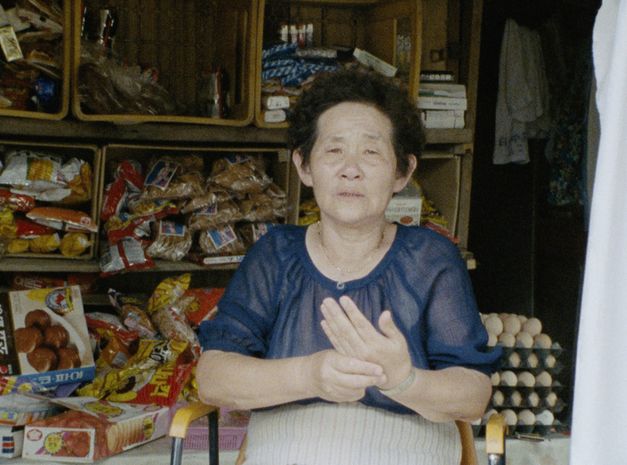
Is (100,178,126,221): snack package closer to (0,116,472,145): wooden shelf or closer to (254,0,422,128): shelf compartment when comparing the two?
(0,116,472,145): wooden shelf

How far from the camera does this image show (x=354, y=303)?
1.83 meters

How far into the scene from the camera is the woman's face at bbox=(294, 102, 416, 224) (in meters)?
2.04

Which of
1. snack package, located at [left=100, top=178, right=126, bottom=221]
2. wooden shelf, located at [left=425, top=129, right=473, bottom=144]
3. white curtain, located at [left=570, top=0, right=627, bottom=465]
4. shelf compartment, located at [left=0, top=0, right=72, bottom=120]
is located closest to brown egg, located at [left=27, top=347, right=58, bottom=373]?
snack package, located at [left=100, top=178, right=126, bottom=221]

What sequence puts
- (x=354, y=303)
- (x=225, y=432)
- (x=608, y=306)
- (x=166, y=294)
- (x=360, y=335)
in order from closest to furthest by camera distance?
(x=608, y=306) < (x=360, y=335) < (x=354, y=303) < (x=225, y=432) < (x=166, y=294)

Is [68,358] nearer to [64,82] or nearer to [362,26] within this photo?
[64,82]

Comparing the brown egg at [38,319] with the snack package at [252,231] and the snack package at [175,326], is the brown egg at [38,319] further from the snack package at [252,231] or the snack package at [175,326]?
the snack package at [252,231]

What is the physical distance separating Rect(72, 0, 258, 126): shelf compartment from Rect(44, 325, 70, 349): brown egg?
2.70 feet

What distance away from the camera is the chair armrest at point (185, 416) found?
195 cm

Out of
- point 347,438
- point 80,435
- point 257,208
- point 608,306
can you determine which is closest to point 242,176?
point 257,208

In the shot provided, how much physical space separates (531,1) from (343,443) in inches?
122

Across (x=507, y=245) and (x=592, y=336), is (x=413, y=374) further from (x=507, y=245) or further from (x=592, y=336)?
(x=507, y=245)

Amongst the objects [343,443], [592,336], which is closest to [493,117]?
[343,443]

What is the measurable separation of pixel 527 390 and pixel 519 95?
5.21 ft

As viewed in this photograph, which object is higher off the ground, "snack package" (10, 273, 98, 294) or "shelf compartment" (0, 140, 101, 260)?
"shelf compartment" (0, 140, 101, 260)
